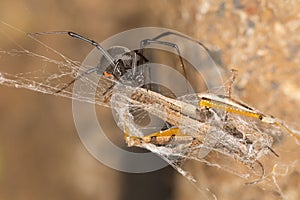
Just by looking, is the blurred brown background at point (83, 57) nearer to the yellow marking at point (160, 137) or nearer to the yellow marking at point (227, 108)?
the yellow marking at point (227, 108)

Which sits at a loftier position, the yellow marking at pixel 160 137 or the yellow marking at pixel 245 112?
the yellow marking at pixel 245 112

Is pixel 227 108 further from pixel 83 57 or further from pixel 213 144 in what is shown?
pixel 83 57

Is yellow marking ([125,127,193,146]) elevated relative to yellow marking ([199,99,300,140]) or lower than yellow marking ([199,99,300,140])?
lower

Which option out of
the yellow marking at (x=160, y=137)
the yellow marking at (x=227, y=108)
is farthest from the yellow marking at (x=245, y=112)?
the yellow marking at (x=160, y=137)

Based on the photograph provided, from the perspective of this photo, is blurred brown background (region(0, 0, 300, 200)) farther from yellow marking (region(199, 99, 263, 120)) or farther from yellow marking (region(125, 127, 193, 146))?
yellow marking (region(125, 127, 193, 146))

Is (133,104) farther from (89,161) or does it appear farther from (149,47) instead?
(89,161)

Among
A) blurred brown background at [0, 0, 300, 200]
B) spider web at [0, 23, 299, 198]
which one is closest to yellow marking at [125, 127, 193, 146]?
spider web at [0, 23, 299, 198]

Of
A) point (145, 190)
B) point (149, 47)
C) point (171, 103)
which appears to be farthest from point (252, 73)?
point (145, 190)

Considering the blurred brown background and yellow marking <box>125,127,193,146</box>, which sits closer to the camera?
yellow marking <box>125,127,193,146</box>

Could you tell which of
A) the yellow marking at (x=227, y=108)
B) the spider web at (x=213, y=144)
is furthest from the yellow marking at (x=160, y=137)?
the yellow marking at (x=227, y=108)

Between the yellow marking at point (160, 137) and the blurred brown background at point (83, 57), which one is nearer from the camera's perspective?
the yellow marking at point (160, 137)
